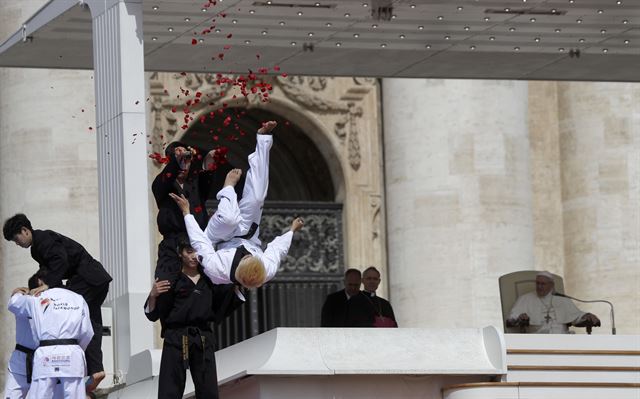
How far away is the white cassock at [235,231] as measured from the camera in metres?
14.6

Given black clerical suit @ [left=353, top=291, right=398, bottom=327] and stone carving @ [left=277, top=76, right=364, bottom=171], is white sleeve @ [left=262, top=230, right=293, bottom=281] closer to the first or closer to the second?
black clerical suit @ [left=353, top=291, right=398, bottom=327]

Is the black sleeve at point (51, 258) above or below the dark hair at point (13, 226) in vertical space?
below

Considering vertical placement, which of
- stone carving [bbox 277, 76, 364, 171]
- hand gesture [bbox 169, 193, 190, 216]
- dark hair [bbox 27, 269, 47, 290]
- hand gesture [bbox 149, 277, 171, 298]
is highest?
stone carving [bbox 277, 76, 364, 171]

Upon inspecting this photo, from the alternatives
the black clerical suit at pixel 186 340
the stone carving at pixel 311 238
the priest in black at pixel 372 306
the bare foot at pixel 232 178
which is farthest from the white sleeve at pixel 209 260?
the stone carving at pixel 311 238

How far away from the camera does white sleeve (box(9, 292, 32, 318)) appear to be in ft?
49.0

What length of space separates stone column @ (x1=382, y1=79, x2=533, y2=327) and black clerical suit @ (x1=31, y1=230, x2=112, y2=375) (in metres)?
8.99

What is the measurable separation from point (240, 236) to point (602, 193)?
1173cm

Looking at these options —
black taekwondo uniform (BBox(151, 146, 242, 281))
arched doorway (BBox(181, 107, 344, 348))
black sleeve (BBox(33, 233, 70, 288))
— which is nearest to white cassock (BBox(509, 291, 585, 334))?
arched doorway (BBox(181, 107, 344, 348))

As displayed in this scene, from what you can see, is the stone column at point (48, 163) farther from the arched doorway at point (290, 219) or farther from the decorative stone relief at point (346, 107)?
the decorative stone relief at point (346, 107)

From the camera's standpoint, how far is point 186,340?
14383mm

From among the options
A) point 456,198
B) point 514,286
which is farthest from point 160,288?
point 456,198

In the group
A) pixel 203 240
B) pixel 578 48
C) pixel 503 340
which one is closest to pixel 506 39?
pixel 578 48

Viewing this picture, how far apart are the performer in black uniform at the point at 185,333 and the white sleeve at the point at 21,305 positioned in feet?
3.16

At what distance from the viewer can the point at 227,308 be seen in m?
14.7
